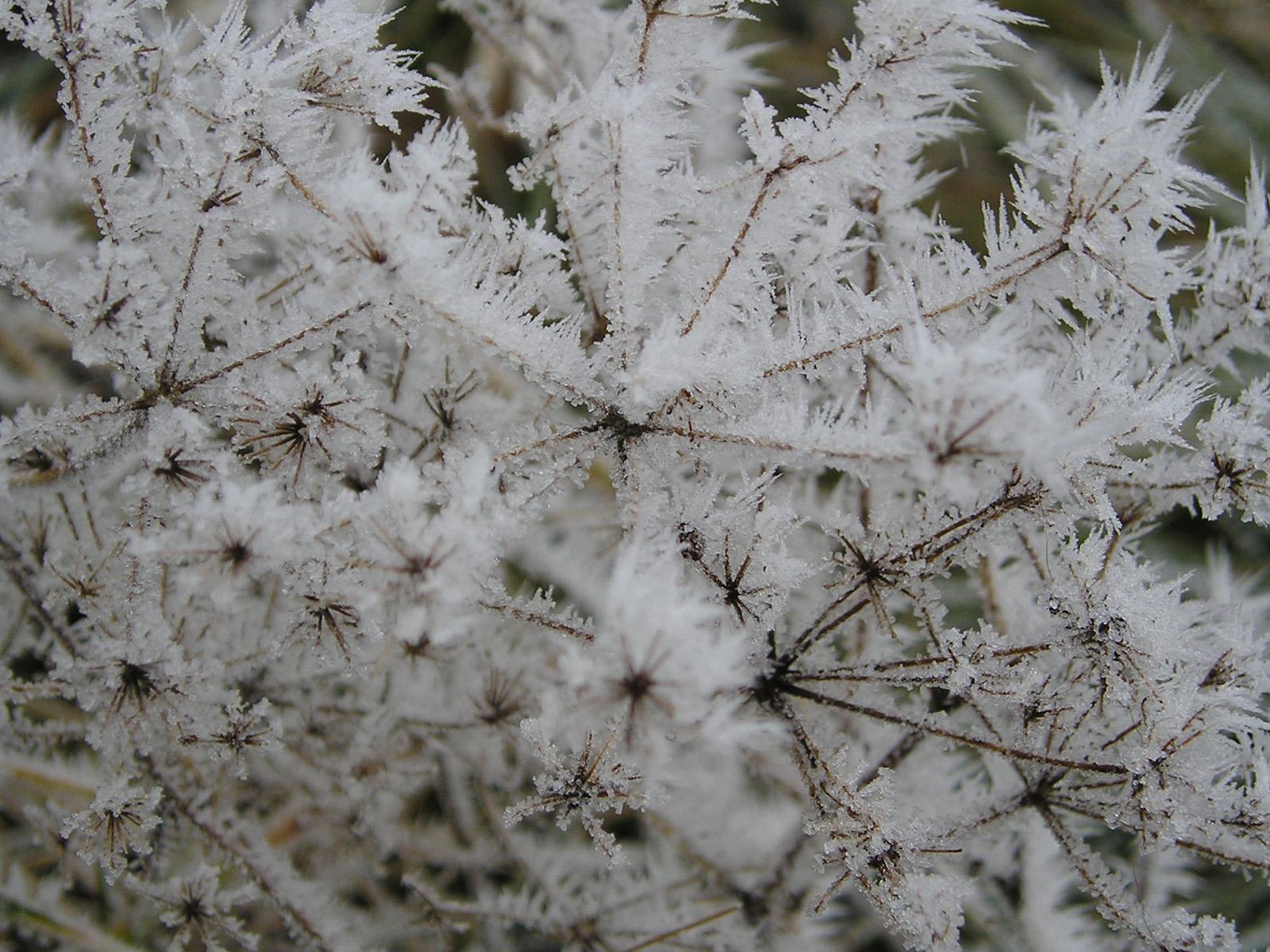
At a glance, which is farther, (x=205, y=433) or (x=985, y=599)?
(x=985, y=599)

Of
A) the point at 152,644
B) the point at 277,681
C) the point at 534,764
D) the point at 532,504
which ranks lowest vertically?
the point at 534,764

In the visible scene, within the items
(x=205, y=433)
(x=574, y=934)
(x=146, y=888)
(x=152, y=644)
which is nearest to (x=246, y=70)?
(x=205, y=433)

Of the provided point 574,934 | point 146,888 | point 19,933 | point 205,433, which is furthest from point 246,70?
point 19,933

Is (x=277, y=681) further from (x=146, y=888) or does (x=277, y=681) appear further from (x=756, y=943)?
(x=756, y=943)

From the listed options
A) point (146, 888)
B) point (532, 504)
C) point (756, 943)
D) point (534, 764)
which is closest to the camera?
point (532, 504)

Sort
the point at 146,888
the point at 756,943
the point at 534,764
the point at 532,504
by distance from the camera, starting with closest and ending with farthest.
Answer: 1. the point at 532,504
2. the point at 146,888
3. the point at 756,943
4. the point at 534,764

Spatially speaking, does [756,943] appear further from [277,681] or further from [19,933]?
[19,933]

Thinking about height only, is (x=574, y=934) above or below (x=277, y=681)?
below
